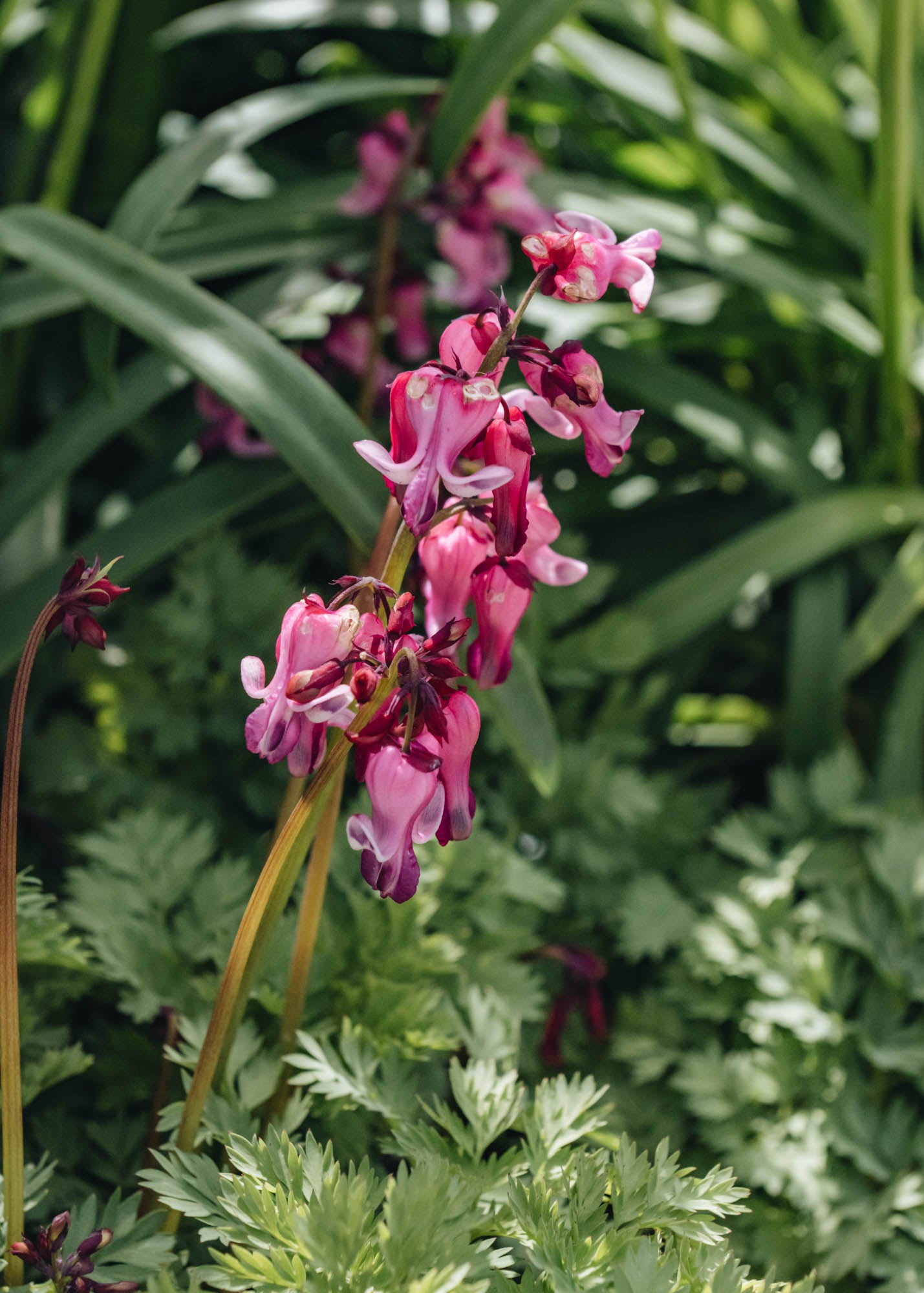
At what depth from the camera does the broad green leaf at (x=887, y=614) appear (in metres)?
1.20

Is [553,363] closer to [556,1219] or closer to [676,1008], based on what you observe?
[556,1219]

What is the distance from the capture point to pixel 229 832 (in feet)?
3.28

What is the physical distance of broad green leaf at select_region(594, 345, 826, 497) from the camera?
1.27m

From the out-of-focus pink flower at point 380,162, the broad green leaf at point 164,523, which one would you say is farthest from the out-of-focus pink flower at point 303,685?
the out-of-focus pink flower at point 380,162

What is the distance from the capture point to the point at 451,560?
58cm

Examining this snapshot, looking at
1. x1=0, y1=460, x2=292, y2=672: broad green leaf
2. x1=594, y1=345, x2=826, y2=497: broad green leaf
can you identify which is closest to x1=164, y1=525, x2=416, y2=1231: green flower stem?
x1=0, y1=460, x2=292, y2=672: broad green leaf

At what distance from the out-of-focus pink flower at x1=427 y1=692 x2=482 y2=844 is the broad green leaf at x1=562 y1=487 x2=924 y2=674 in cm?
66

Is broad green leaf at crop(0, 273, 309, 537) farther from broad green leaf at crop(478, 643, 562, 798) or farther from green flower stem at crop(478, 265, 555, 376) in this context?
green flower stem at crop(478, 265, 555, 376)

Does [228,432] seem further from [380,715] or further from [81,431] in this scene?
[380,715]

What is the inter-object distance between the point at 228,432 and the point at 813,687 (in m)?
0.76

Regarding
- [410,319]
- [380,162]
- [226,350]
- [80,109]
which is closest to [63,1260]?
[226,350]

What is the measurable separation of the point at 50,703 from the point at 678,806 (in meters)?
0.77

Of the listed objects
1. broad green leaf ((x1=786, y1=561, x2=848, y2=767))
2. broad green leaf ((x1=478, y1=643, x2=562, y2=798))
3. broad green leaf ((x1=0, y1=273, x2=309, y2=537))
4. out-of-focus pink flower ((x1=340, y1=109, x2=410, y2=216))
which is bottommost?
broad green leaf ((x1=786, y1=561, x2=848, y2=767))

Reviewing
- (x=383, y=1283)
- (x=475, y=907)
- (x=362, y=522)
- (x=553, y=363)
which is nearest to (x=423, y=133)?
(x=362, y=522)
